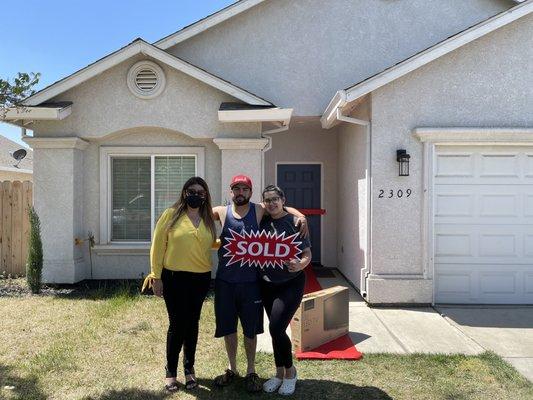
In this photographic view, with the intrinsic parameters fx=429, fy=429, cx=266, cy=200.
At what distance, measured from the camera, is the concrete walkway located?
4895mm

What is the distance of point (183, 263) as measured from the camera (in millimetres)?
3719

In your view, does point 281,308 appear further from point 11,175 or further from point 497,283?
point 11,175

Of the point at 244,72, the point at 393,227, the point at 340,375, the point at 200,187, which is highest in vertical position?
the point at 244,72

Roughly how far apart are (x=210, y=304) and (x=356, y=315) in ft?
7.36

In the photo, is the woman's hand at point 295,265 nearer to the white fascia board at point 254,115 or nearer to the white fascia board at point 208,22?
the white fascia board at point 254,115

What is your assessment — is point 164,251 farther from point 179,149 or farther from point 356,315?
point 179,149

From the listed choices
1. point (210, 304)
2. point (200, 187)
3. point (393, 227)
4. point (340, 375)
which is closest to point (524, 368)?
point (340, 375)

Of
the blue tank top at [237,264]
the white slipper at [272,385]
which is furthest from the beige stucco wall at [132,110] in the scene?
the white slipper at [272,385]


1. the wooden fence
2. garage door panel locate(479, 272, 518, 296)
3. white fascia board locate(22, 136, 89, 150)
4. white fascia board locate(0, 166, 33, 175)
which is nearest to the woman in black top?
garage door panel locate(479, 272, 518, 296)

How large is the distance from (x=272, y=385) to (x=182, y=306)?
3.51 feet

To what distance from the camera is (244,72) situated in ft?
29.9

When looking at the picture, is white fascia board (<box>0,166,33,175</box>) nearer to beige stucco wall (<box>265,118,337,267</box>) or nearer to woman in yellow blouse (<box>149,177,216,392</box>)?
beige stucco wall (<box>265,118,337,267</box>)

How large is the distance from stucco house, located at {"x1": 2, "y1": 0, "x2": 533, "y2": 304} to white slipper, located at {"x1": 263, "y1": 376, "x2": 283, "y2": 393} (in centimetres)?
316

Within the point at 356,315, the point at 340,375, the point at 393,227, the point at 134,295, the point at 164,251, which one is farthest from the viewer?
the point at 134,295
